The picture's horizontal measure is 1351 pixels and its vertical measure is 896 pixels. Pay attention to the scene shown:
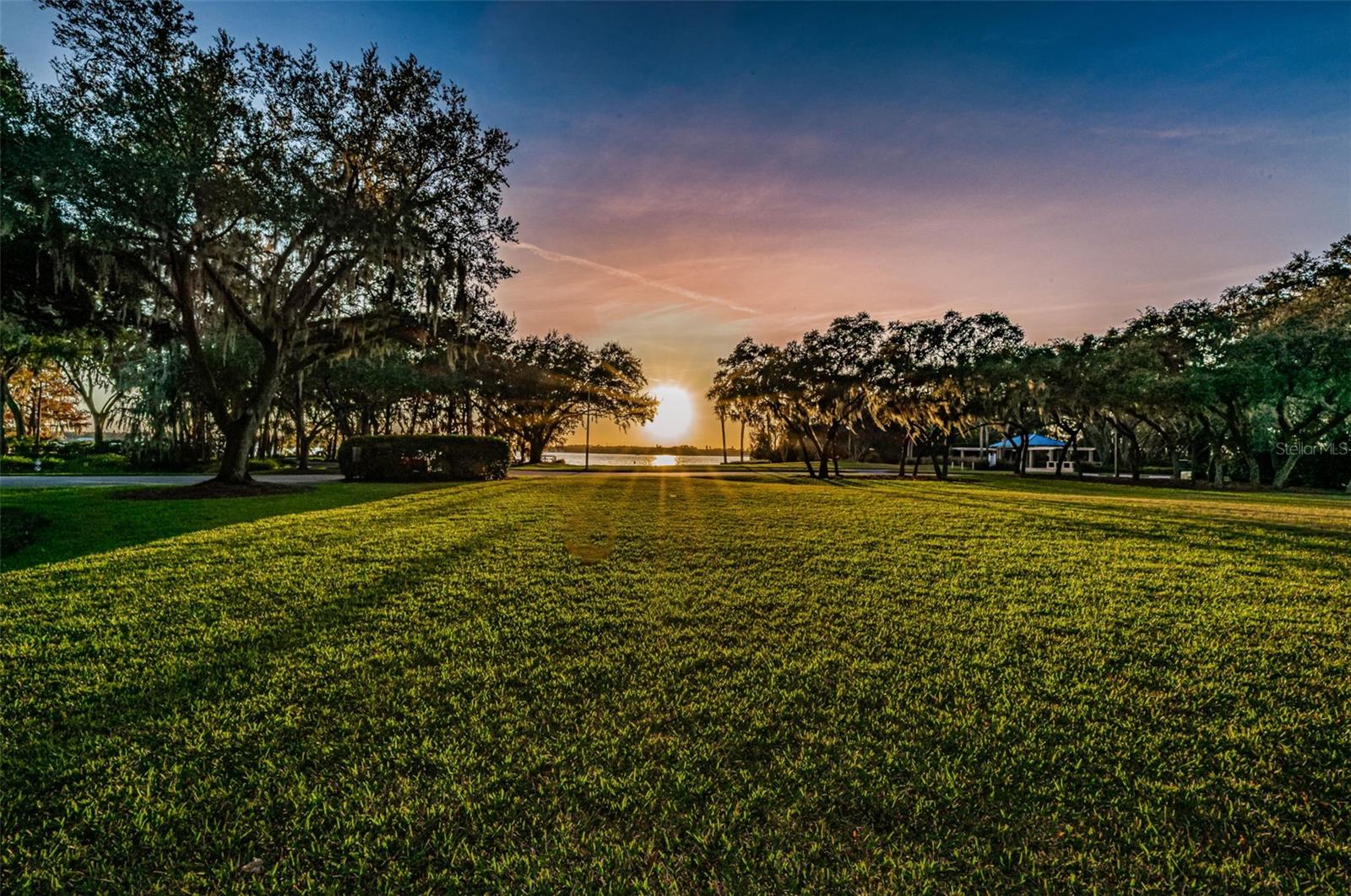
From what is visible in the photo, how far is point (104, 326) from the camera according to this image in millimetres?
13117

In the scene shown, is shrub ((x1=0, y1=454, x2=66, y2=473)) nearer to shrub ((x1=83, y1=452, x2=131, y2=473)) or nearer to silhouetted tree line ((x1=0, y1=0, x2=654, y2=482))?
shrub ((x1=83, y1=452, x2=131, y2=473))

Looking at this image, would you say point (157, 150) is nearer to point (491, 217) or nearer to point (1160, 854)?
point (491, 217)

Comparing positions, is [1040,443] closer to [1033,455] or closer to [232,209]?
[1033,455]

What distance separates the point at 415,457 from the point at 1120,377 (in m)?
26.6

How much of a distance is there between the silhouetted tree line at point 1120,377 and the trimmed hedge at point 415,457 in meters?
10.8

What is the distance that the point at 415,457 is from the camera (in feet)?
53.9

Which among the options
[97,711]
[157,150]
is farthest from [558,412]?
[97,711]

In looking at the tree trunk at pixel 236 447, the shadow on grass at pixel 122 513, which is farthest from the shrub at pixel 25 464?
the tree trunk at pixel 236 447

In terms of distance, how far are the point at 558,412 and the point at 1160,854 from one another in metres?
36.3

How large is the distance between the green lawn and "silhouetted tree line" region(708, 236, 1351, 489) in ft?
54.9

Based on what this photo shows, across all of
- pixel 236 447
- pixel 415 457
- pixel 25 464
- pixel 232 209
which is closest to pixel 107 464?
pixel 25 464

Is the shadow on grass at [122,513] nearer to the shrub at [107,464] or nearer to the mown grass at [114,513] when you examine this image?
the mown grass at [114,513]

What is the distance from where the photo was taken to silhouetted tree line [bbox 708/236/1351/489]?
62.8ft

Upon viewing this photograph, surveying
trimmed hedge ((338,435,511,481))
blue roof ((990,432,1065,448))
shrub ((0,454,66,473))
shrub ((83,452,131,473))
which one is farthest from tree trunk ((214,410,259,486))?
blue roof ((990,432,1065,448))
